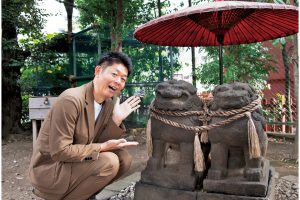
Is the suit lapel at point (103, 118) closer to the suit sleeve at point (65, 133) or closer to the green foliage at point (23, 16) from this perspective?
the suit sleeve at point (65, 133)

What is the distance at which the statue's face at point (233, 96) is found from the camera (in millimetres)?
2112

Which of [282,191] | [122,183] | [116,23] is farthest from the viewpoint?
[116,23]

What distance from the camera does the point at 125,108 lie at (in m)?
2.56

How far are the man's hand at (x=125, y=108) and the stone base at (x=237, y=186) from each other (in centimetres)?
81

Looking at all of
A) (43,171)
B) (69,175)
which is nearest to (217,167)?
(69,175)

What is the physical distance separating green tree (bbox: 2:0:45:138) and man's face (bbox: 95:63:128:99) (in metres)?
5.46

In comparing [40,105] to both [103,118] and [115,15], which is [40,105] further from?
[103,118]

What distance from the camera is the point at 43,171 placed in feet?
7.41

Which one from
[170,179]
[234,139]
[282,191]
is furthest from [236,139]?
[282,191]

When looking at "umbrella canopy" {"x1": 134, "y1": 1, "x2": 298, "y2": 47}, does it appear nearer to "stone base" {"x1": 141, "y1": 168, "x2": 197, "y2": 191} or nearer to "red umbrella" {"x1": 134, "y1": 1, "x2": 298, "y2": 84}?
"red umbrella" {"x1": 134, "y1": 1, "x2": 298, "y2": 84}

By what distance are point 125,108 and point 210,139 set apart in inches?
29.7

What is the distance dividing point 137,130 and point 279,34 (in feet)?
15.2

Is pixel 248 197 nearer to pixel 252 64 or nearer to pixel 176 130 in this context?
pixel 176 130

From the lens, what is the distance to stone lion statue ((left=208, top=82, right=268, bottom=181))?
82.7 inches
